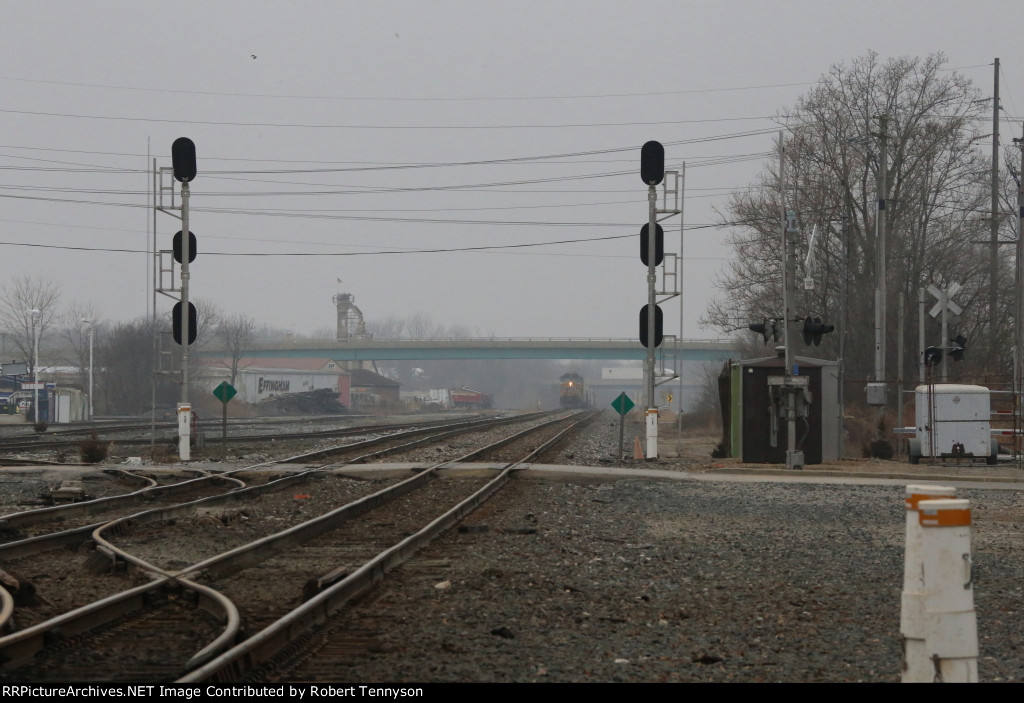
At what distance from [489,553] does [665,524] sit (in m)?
3.81

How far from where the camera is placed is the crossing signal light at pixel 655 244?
27.2 m

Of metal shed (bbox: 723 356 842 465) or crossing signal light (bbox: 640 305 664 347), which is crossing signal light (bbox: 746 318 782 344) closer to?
metal shed (bbox: 723 356 842 465)

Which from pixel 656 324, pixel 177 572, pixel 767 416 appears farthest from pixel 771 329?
pixel 177 572

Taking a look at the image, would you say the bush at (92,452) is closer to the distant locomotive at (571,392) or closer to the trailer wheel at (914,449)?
the trailer wheel at (914,449)

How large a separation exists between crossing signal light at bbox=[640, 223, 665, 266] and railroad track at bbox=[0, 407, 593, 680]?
12.1 metres

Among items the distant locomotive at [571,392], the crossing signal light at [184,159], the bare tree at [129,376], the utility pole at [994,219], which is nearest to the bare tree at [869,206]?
the utility pole at [994,219]

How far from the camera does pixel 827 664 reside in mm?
6566

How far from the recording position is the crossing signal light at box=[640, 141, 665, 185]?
27031mm

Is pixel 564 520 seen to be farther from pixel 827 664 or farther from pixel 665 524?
pixel 827 664

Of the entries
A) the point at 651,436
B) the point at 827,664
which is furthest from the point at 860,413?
the point at 827,664

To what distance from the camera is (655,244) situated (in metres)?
27.3

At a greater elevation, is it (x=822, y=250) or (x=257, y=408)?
(x=822, y=250)
